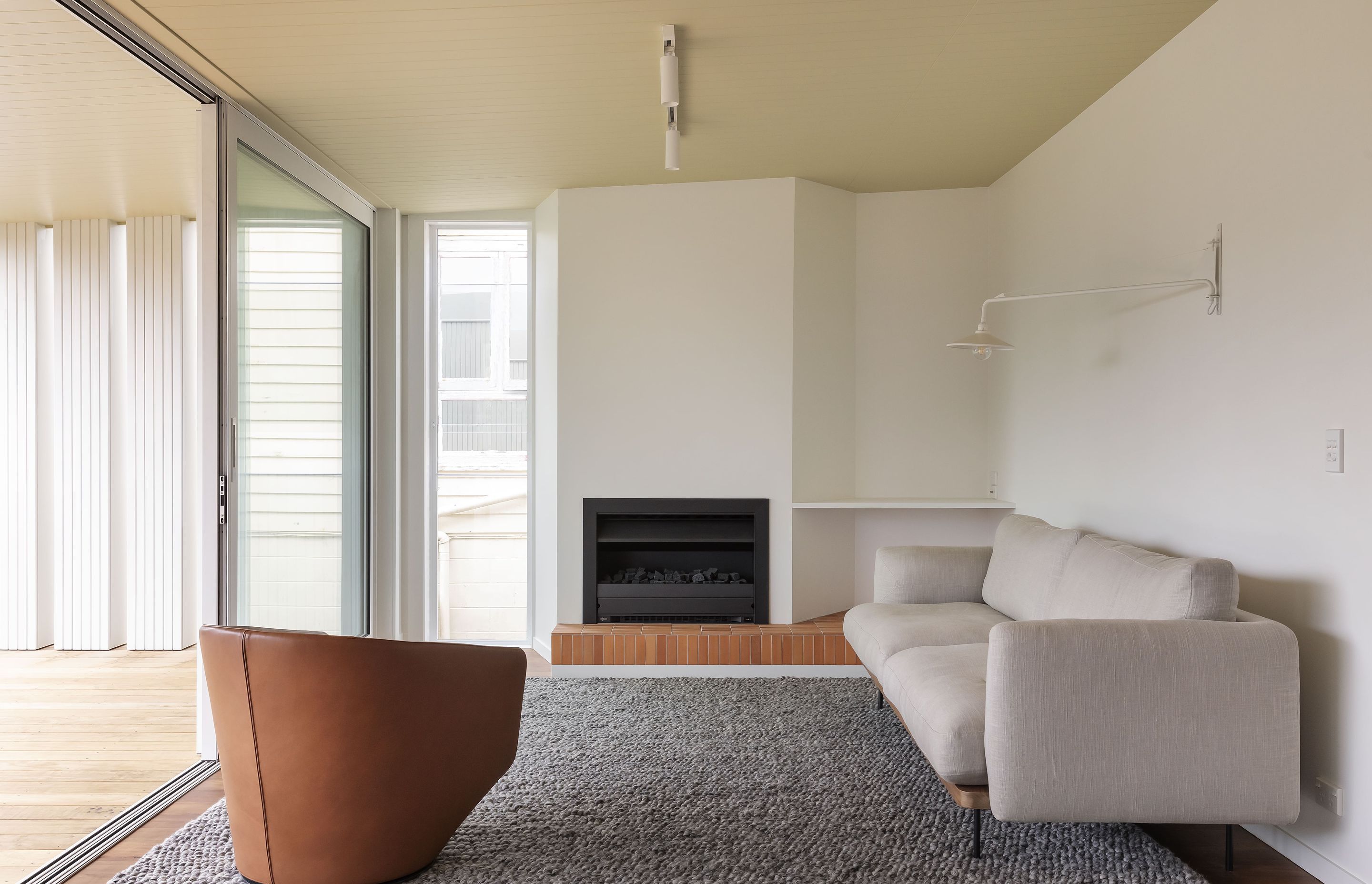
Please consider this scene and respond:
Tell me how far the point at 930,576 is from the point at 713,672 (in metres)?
1.23

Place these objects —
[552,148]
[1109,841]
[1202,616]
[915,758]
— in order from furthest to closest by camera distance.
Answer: [552,148] < [915,758] < [1109,841] < [1202,616]

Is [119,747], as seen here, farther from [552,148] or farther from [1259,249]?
[1259,249]

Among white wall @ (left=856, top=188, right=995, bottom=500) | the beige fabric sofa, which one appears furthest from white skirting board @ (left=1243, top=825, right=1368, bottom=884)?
white wall @ (left=856, top=188, right=995, bottom=500)

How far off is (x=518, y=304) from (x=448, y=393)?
2.26ft

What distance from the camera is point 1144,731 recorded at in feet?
7.01

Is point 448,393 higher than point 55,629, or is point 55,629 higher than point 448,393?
point 448,393

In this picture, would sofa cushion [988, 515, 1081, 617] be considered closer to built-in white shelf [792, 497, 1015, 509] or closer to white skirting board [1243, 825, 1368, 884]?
built-in white shelf [792, 497, 1015, 509]

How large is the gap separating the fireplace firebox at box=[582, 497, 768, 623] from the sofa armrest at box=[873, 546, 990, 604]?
89 centimetres

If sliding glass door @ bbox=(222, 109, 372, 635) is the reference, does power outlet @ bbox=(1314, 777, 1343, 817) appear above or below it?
below

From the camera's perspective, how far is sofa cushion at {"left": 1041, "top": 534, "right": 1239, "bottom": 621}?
2268mm

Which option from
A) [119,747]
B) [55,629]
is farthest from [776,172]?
[55,629]

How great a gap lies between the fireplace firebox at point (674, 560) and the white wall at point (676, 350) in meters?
0.07

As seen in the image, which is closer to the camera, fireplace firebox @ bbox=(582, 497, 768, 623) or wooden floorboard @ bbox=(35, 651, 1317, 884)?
wooden floorboard @ bbox=(35, 651, 1317, 884)

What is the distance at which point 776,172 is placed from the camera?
437 centimetres
